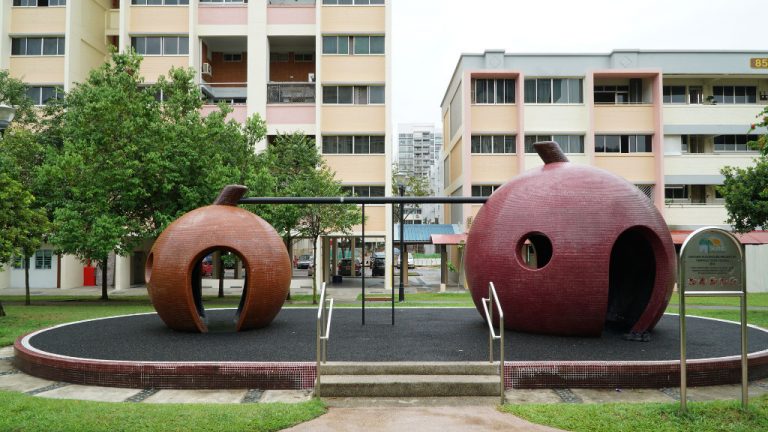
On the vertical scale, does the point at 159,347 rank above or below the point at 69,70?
below

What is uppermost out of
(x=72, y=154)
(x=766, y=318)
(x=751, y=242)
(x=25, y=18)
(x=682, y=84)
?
(x=25, y=18)

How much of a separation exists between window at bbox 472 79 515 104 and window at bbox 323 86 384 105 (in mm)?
6407

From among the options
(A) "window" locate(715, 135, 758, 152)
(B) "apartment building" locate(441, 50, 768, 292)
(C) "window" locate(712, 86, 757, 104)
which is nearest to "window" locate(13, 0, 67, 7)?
(B) "apartment building" locate(441, 50, 768, 292)

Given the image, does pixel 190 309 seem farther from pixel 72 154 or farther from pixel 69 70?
pixel 69 70

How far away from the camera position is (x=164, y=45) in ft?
122

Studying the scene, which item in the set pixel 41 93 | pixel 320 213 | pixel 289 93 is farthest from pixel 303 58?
pixel 320 213

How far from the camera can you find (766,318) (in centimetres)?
1927

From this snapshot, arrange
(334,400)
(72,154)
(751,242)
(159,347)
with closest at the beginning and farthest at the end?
(334,400), (159,347), (72,154), (751,242)

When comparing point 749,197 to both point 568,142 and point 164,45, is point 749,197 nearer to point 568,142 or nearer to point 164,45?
point 568,142

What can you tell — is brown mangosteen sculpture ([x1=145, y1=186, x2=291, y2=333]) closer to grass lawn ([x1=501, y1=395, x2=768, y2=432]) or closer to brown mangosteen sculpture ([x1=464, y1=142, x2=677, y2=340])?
brown mangosteen sculpture ([x1=464, y1=142, x2=677, y2=340])

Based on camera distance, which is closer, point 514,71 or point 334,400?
point 334,400

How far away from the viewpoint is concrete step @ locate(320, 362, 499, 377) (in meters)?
9.48

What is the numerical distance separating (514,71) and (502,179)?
6.99m

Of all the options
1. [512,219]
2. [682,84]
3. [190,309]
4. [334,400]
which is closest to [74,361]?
[190,309]
